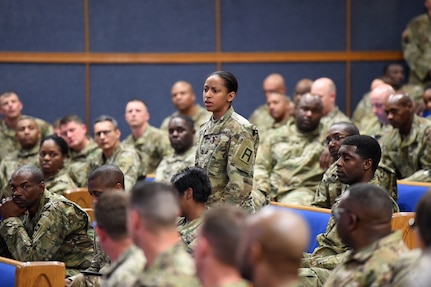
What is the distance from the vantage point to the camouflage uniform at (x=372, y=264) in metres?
2.71

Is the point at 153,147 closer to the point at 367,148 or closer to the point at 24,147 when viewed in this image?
the point at 24,147

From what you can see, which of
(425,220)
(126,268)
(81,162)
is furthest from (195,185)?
(81,162)

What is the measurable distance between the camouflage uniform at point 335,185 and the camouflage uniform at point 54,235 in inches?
51.7

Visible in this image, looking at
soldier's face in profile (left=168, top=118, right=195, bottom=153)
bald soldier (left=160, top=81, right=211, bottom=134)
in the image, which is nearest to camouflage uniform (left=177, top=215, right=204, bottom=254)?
soldier's face in profile (left=168, top=118, right=195, bottom=153)

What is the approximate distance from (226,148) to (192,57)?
453 centimetres

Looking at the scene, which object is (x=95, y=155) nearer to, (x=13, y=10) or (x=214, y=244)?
(x=13, y=10)

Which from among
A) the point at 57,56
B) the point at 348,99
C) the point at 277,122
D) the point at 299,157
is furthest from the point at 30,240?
the point at 348,99

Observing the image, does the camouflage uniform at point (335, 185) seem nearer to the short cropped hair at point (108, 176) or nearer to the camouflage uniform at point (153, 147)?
the short cropped hair at point (108, 176)

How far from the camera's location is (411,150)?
5848 millimetres

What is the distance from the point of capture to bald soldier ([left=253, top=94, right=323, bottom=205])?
20.6 ft

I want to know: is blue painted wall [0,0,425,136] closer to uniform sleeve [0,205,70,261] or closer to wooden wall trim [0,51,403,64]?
wooden wall trim [0,51,403,64]

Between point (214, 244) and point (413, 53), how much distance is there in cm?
656

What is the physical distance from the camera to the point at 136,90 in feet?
28.6

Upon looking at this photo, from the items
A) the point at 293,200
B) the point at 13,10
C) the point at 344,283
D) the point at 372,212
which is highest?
the point at 13,10
